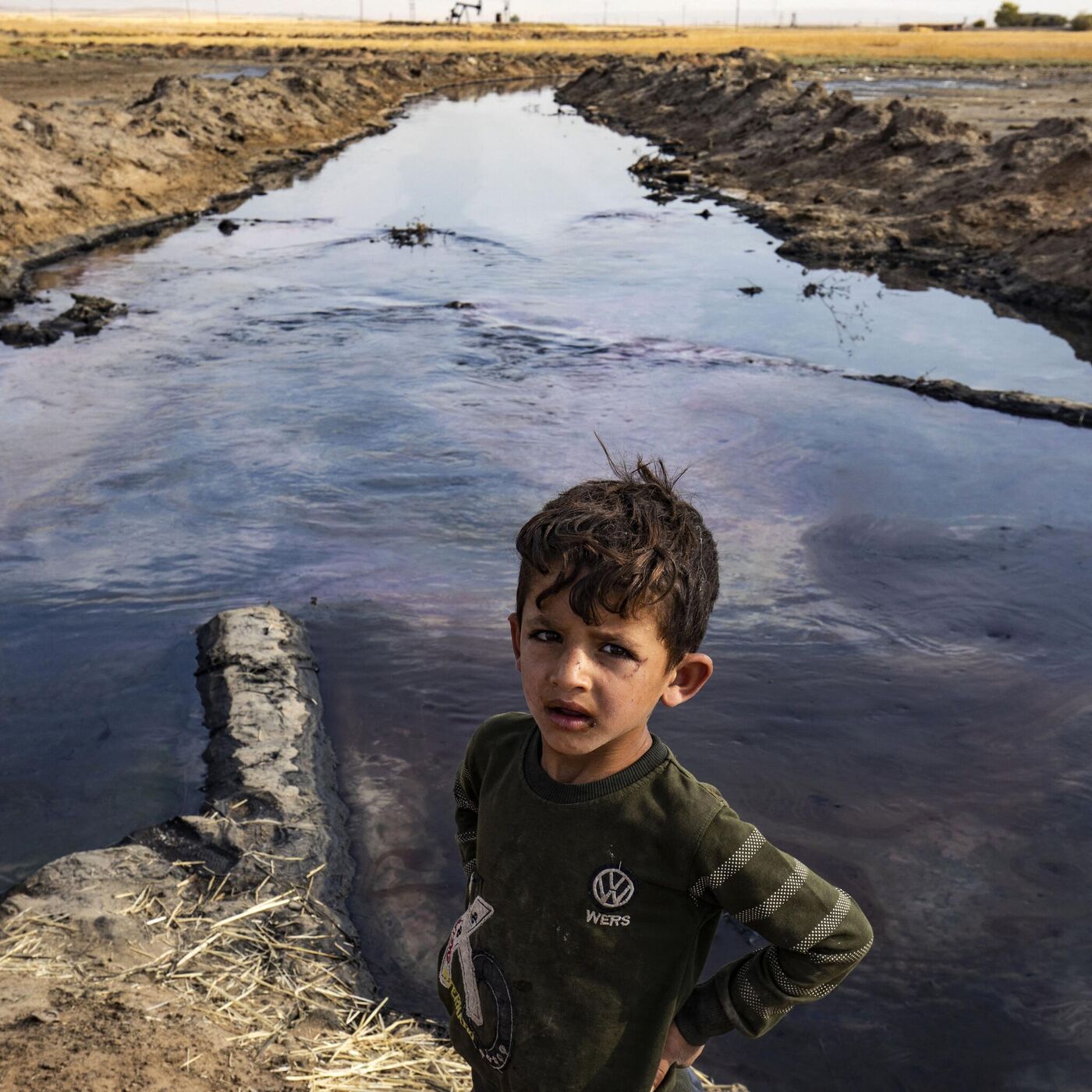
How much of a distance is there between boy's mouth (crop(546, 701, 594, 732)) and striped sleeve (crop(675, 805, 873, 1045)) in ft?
0.86

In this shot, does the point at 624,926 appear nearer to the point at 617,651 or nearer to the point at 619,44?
the point at 617,651

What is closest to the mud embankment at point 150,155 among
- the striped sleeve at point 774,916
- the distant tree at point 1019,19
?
the striped sleeve at point 774,916

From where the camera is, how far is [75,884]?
3846 mm

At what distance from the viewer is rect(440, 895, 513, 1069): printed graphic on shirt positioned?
2.10 meters

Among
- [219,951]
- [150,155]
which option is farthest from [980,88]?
[219,951]

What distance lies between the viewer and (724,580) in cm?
673

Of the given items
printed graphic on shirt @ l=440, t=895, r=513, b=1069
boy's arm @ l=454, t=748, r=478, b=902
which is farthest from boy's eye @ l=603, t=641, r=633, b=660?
printed graphic on shirt @ l=440, t=895, r=513, b=1069

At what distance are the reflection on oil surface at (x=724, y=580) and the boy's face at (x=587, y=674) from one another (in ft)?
6.78

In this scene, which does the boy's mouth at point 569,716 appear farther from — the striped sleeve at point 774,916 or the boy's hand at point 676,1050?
the boy's hand at point 676,1050

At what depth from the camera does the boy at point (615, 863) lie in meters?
1.95

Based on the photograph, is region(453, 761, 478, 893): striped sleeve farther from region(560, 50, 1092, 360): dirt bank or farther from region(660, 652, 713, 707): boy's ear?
region(560, 50, 1092, 360): dirt bank

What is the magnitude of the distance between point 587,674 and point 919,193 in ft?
63.2

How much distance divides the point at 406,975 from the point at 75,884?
1.10 meters

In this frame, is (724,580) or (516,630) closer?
(516,630)
